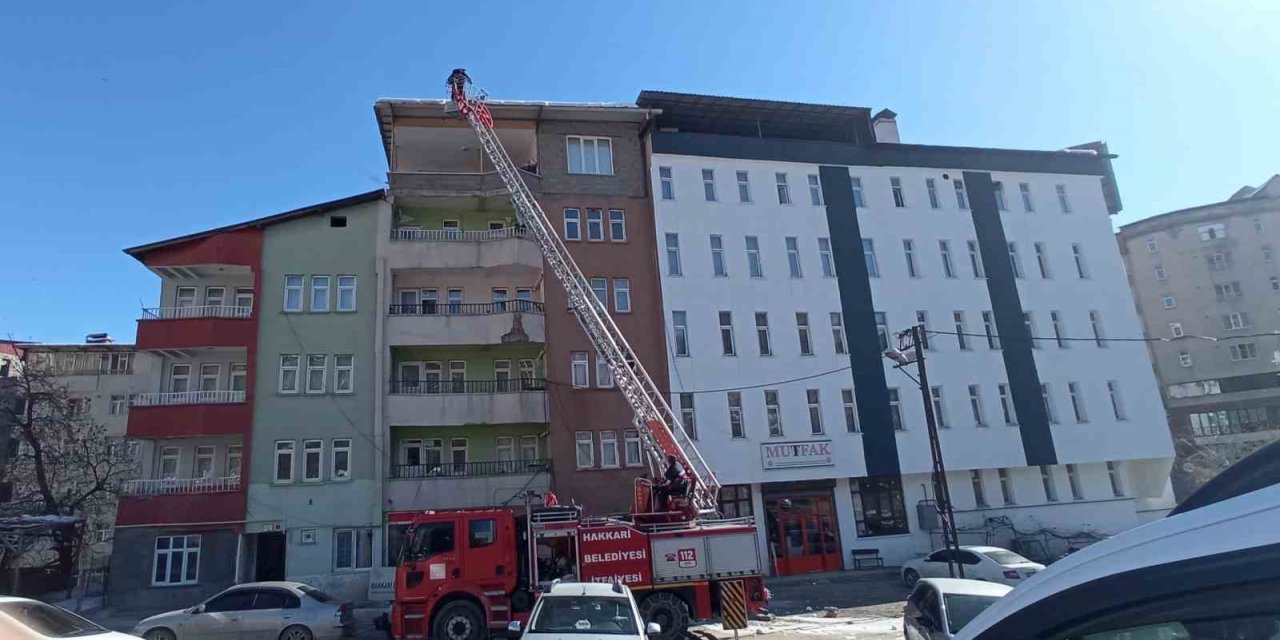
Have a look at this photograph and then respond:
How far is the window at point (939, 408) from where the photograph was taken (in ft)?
106

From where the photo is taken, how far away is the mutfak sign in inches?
1174

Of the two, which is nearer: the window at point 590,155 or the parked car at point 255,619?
the parked car at point 255,619

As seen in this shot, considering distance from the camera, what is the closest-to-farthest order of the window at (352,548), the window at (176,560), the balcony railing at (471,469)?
1. the window at (176,560)
2. the window at (352,548)
3. the balcony railing at (471,469)

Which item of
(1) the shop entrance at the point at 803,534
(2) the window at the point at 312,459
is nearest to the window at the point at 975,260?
(1) the shop entrance at the point at 803,534

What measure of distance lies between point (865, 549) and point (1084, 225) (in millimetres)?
21590

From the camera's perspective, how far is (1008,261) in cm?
3600

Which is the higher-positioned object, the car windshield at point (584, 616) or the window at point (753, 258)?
the window at point (753, 258)

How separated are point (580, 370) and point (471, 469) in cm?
581

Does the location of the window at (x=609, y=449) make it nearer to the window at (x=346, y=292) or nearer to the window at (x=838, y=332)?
the window at (x=838, y=332)

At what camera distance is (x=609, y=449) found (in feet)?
94.7

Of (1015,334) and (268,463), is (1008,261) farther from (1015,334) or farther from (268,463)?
(268,463)

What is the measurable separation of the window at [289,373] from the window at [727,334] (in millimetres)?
17176

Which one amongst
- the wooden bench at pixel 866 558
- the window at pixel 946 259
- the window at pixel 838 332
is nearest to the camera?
the wooden bench at pixel 866 558

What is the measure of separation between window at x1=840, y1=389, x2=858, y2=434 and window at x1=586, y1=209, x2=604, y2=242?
12603mm
